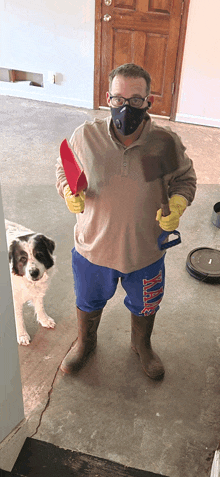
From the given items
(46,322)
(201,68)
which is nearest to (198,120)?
(201,68)

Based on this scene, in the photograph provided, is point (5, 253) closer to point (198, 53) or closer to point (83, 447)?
point (83, 447)

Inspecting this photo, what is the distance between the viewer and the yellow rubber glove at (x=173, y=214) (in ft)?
6.15

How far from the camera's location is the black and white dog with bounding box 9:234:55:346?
2.37 m

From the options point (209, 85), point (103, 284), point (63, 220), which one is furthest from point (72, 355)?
point (209, 85)

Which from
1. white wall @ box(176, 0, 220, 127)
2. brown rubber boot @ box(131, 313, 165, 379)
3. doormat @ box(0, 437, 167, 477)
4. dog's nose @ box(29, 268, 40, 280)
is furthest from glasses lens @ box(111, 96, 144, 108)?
white wall @ box(176, 0, 220, 127)

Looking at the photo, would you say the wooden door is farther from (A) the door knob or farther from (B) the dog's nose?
(B) the dog's nose

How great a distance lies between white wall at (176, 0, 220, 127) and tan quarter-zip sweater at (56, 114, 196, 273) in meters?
3.77

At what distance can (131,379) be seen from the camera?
249 centimetres

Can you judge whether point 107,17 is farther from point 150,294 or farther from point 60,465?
point 60,465

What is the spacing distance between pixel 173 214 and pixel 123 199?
221 mm

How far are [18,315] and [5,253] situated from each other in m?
1.21

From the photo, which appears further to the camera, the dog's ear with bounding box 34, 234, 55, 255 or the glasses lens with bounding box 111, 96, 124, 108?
the dog's ear with bounding box 34, 234, 55, 255

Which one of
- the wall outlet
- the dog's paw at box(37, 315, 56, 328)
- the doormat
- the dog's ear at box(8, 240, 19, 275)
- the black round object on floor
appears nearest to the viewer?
the doormat

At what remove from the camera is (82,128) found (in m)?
1.86
